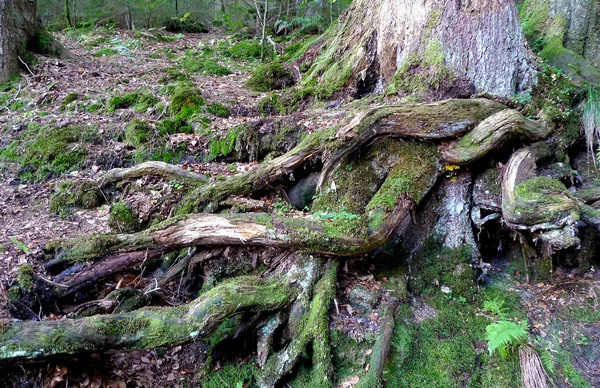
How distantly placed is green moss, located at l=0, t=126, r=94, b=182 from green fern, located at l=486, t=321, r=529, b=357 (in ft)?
20.0

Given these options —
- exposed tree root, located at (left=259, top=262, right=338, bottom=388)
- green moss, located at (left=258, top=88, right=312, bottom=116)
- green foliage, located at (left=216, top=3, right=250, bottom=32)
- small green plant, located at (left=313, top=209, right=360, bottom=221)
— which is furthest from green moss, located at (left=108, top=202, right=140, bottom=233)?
green foliage, located at (left=216, top=3, right=250, bottom=32)

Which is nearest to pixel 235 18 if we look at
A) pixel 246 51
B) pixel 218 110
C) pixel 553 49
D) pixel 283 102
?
pixel 246 51

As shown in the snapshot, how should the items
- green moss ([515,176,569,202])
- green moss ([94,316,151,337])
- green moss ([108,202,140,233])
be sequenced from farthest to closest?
green moss ([108,202,140,233]) → green moss ([515,176,569,202]) → green moss ([94,316,151,337])

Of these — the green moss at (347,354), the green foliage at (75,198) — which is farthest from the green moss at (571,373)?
the green foliage at (75,198)

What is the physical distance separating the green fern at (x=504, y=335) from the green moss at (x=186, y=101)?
577cm

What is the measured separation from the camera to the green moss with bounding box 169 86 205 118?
726 centimetres

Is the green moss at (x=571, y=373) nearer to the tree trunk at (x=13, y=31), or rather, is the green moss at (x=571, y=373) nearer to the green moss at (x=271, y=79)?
the green moss at (x=271, y=79)

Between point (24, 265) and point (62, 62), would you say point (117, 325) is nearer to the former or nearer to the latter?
point (24, 265)

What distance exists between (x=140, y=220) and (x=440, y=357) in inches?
153

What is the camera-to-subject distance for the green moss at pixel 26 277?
385 cm

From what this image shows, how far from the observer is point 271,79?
29.2 feet

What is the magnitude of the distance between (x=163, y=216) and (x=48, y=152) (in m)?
2.76

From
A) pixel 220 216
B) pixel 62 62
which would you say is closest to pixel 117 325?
pixel 220 216

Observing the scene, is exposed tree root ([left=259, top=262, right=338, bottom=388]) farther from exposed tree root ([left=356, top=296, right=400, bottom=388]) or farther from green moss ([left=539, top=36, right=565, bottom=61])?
green moss ([left=539, top=36, right=565, bottom=61])
